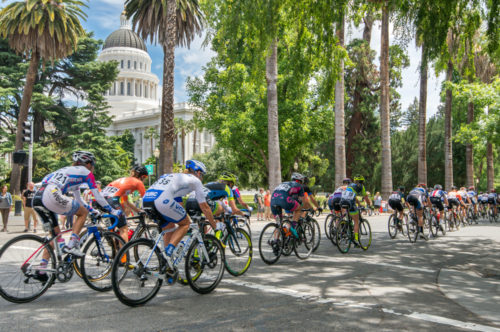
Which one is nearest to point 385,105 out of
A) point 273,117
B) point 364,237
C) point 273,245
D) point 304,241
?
point 273,117

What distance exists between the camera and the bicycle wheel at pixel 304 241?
31.0 ft

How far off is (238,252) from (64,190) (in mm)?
3402

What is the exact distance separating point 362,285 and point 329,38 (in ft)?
19.4

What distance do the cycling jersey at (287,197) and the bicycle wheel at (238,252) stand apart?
115 cm

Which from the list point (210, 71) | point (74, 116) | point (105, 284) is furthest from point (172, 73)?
point (74, 116)

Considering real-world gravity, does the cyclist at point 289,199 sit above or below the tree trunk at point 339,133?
below

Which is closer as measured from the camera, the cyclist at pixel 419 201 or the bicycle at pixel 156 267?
the bicycle at pixel 156 267

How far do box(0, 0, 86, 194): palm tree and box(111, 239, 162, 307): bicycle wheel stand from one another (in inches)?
1120

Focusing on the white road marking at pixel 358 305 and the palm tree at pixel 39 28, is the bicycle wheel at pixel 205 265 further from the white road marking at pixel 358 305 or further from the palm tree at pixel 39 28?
the palm tree at pixel 39 28

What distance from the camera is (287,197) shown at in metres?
9.26

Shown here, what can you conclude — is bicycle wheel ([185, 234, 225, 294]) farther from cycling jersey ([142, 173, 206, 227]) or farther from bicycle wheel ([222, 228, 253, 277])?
bicycle wheel ([222, 228, 253, 277])

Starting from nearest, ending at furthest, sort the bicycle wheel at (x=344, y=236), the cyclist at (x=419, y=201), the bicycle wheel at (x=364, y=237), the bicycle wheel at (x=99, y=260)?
the bicycle wheel at (x=99, y=260)
the bicycle wheel at (x=344, y=236)
the bicycle wheel at (x=364, y=237)
the cyclist at (x=419, y=201)

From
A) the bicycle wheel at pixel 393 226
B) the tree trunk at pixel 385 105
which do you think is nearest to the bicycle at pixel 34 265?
the bicycle wheel at pixel 393 226

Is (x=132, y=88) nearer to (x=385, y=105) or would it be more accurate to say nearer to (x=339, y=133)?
(x=385, y=105)
